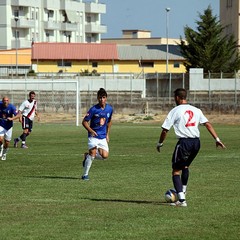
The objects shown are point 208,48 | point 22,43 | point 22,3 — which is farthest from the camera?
point 22,43

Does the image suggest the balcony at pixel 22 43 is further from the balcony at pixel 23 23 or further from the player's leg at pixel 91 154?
the player's leg at pixel 91 154

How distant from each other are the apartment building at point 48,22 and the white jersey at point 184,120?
322 ft

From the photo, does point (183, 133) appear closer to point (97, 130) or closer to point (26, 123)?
point (97, 130)

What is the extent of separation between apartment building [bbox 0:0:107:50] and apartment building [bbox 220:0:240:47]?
1025 inches

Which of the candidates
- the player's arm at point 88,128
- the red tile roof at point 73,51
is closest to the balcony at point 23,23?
the red tile roof at point 73,51

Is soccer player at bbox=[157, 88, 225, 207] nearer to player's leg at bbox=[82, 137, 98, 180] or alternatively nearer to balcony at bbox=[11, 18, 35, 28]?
player's leg at bbox=[82, 137, 98, 180]

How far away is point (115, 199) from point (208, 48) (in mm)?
64623

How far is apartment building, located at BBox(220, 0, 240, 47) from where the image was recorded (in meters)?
93.7

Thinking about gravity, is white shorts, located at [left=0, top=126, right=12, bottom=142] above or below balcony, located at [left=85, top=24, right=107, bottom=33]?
below

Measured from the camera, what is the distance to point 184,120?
49.3ft

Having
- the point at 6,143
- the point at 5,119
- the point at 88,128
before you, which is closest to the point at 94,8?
the point at 5,119

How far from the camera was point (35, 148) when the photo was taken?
3216 cm

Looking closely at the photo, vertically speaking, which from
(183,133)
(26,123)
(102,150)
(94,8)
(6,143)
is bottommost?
(6,143)

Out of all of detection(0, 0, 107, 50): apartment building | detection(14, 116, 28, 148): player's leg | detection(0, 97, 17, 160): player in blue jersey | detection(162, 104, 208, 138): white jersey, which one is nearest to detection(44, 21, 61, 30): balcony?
detection(0, 0, 107, 50): apartment building
